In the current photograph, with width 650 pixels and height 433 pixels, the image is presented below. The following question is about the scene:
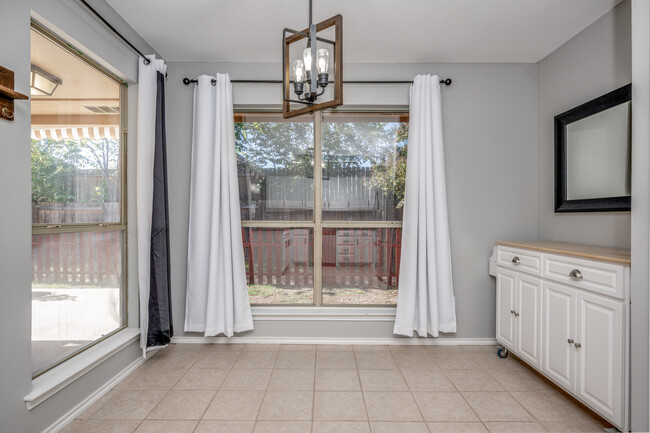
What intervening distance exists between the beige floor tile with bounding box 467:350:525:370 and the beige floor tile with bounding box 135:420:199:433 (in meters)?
2.17

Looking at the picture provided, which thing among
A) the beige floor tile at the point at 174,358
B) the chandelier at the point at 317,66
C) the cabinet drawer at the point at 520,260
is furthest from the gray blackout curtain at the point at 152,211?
the cabinet drawer at the point at 520,260

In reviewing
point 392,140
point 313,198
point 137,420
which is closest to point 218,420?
point 137,420

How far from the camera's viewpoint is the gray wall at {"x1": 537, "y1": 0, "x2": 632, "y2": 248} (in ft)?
7.32

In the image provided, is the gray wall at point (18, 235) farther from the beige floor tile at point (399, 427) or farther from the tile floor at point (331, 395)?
the beige floor tile at point (399, 427)

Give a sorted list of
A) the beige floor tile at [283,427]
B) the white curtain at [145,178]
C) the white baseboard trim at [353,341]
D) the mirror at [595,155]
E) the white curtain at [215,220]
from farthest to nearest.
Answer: the white baseboard trim at [353,341] → the white curtain at [215,220] → the white curtain at [145,178] → the mirror at [595,155] → the beige floor tile at [283,427]

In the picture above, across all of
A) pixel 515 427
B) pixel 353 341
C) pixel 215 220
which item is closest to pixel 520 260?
pixel 515 427

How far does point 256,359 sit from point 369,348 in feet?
3.27

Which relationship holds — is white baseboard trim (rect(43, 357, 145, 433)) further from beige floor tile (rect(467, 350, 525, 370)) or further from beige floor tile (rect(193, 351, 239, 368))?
beige floor tile (rect(467, 350, 525, 370))

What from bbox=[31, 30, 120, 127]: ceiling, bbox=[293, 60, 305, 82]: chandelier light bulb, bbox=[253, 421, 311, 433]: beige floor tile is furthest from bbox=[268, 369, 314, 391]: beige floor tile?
bbox=[31, 30, 120, 127]: ceiling

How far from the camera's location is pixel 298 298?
127 inches

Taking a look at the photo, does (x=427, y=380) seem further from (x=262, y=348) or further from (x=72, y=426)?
(x=72, y=426)

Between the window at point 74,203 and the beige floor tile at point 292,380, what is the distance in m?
1.29

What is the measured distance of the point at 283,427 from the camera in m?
1.89

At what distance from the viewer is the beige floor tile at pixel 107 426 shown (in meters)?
1.87
